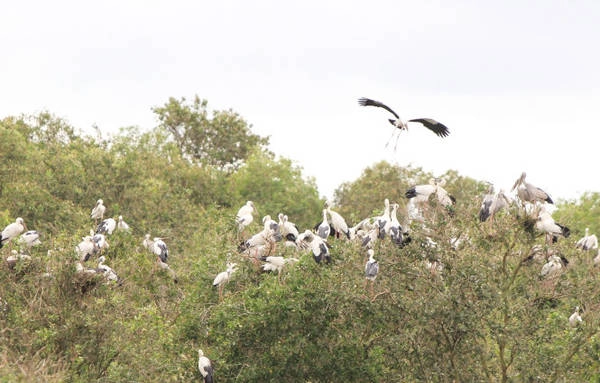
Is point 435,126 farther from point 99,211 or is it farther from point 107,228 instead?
point 99,211

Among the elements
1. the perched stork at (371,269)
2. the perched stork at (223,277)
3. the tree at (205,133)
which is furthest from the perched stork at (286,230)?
the tree at (205,133)

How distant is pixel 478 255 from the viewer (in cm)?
1530

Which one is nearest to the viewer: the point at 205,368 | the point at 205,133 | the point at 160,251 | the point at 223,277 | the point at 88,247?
the point at 205,368

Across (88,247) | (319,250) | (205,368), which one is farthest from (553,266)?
(88,247)

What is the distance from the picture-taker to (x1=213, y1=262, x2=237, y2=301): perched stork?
680 inches

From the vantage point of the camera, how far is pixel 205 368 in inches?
632

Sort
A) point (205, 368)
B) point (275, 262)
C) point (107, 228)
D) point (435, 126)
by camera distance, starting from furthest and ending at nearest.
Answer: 1. point (107, 228)
2. point (435, 126)
3. point (275, 262)
4. point (205, 368)

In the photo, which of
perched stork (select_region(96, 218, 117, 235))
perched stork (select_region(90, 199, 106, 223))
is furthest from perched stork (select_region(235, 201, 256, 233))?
perched stork (select_region(90, 199, 106, 223))

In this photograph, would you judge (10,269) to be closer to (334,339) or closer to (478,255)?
(334,339)

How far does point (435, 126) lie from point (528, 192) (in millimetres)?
2876

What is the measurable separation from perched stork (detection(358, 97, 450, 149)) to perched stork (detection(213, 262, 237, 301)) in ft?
16.5

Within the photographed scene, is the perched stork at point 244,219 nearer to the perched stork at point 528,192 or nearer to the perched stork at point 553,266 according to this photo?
the perched stork at point 528,192

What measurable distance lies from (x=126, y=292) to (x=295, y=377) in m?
5.67

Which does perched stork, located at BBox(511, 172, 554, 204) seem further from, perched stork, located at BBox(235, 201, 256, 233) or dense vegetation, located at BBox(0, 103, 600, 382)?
perched stork, located at BBox(235, 201, 256, 233)
